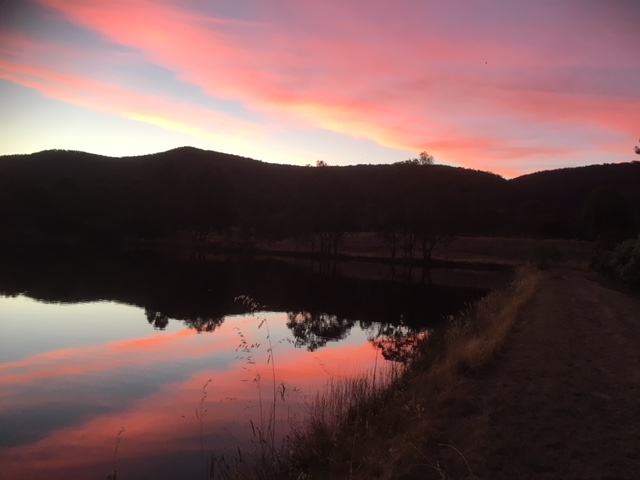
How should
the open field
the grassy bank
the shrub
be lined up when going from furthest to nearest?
the open field → the shrub → the grassy bank

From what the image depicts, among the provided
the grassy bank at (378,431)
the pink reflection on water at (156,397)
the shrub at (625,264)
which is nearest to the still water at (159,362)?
the pink reflection on water at (156,397)

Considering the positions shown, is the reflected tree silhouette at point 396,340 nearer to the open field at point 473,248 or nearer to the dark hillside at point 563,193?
the open field at point 473,248

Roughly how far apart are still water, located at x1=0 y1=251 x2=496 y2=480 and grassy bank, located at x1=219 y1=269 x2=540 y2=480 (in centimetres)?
121

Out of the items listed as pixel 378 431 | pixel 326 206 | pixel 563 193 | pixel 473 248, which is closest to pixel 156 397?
pixel 378 431

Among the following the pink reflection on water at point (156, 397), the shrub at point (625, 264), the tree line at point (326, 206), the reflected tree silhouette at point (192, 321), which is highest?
the tree line at point (326, 206)

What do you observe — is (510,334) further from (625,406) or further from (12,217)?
(12,217)

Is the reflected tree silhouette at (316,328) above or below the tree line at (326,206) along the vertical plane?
below

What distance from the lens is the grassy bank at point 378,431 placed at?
6.61m

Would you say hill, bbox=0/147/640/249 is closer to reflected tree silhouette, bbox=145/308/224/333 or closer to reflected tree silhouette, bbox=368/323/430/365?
reflected tree silhouette, bbox=368/323/430/365

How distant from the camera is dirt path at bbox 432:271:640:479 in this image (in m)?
6.45

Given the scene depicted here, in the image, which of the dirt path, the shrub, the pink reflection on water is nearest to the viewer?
the dirt path

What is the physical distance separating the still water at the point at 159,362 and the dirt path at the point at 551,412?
11.7 ft

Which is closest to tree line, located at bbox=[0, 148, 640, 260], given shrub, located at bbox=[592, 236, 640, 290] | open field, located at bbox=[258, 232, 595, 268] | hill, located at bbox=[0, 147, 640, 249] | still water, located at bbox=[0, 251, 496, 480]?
hill, located at bbox=[0, 147, 640, 249]

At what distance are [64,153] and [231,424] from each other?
136 m
